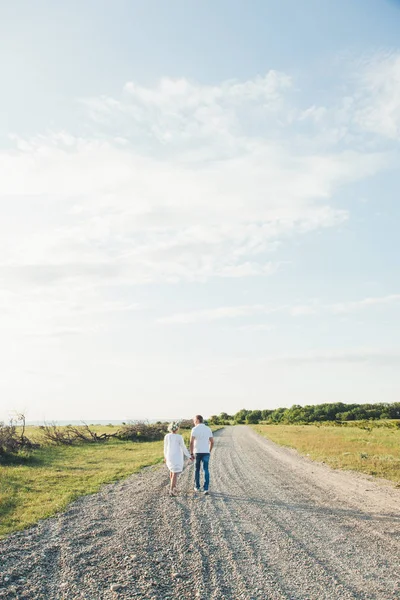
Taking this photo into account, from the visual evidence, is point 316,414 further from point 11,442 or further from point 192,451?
point 192,451

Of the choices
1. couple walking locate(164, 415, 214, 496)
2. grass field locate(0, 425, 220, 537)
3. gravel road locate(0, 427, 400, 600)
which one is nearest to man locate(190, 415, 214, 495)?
couple walking locate(164, 415, 214, 496)

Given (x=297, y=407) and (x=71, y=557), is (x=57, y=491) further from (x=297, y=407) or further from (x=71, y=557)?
(x=297, y=407)

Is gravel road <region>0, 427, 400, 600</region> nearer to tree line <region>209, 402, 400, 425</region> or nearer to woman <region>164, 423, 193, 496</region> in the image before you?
woman <region>164, 423, 193, 496</region>

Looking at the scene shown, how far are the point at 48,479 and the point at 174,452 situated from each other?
7566 millimetres

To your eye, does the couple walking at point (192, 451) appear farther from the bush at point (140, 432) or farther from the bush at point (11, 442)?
the bush at point (140, 432)

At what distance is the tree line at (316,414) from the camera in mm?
126188

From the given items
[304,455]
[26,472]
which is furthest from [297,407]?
[26,472]

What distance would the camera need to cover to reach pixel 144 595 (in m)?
6.21

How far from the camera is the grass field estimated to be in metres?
12.2

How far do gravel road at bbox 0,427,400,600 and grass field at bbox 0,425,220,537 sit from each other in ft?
2.57

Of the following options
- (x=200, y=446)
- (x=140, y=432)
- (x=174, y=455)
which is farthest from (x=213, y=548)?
(x=140, y=432)

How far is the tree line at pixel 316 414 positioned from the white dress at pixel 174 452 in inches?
4360

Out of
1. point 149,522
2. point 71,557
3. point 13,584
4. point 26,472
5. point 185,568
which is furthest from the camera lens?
point 26,472

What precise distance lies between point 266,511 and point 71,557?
5512mm
